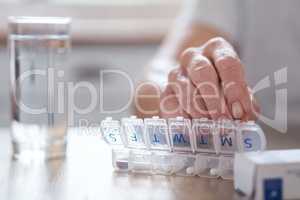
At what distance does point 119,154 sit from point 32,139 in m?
0.18

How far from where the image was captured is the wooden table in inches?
30.4

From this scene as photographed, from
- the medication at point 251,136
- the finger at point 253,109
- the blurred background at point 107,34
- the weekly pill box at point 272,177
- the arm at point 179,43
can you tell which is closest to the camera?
the weekly pill box at point 272,177

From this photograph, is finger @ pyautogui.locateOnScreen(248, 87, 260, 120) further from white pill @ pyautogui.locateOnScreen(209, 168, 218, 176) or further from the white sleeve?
the white sleeve

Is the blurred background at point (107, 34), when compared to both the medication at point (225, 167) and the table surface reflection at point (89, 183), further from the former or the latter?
the medication at point (225, 167)

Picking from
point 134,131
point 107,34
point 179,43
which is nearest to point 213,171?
point 134,131

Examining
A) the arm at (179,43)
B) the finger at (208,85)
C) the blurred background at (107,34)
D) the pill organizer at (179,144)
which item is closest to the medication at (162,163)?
the pill organizer at (179,144)

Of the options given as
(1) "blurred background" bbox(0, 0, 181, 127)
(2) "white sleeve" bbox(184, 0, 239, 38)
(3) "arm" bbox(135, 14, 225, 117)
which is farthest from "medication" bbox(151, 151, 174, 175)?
(1) "blurred background" bbox(0, 0, 181, 127)

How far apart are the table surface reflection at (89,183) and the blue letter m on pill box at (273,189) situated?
2.4 inches

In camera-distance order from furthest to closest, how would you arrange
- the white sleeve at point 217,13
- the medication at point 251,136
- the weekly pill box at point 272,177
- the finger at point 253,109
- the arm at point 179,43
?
1. the white sleeve at point 217,13
2. the arm at point 179,43
3. the finger at point 253,109
4. the medication at point 251,136
5. the weekly pill box at point 272,177

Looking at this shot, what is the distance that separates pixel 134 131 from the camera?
0.88 meters

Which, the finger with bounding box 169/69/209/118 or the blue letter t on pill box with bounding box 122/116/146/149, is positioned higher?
the finger with bounding box 169/69/209/118

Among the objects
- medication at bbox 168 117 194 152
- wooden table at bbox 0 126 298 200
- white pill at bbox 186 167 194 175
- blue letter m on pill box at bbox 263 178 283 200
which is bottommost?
wooden table at bbox 0 126 298 200

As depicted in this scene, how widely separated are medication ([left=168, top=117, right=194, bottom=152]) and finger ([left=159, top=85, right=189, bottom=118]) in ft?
0.42

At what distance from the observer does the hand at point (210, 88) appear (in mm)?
903
